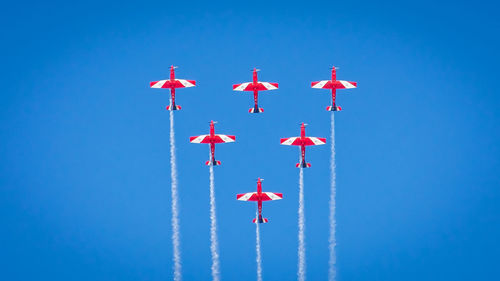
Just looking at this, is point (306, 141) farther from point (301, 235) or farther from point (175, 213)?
point (175, 213)

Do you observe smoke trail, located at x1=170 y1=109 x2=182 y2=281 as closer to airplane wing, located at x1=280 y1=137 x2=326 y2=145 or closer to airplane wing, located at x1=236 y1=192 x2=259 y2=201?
airplane wing, located at x1=236 y1=192 x2=259 y2=201

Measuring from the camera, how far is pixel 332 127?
32969 mm

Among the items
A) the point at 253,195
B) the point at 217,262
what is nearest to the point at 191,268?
the point at 217,262

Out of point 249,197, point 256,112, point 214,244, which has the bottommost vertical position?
point 214,244

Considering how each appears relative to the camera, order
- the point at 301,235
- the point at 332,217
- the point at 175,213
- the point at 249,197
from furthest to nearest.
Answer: the point at 332,217 → the point at 175,213 → the point at 301,235 → the point at 249,197

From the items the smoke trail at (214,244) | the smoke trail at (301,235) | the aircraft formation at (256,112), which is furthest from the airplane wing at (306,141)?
the smoke trail at (214,244)

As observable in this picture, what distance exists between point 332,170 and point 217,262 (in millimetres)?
4887

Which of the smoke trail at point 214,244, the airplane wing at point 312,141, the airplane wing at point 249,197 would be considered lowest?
the smoke trail at point 214,244

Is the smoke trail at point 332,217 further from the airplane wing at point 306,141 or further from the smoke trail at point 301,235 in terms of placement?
the airplane wing at point 306,141

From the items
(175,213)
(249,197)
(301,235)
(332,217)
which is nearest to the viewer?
(249,197)

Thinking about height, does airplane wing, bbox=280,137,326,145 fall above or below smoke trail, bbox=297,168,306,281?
above

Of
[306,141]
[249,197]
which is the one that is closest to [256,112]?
[306,141]

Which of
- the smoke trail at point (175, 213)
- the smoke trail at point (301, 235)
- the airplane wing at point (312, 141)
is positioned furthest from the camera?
the smoke trail at point (175, 213)

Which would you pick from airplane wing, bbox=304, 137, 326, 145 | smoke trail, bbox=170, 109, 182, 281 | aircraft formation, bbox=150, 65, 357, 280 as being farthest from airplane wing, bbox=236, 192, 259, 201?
smoke trail, bbox=170, 109, 182, 281
